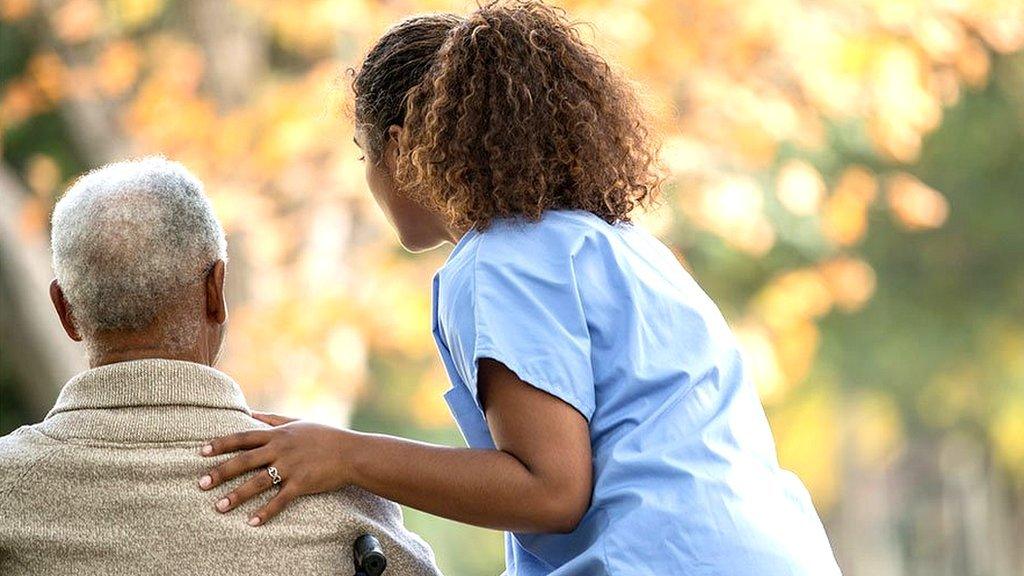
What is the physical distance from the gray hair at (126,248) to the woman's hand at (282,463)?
20 centimetres

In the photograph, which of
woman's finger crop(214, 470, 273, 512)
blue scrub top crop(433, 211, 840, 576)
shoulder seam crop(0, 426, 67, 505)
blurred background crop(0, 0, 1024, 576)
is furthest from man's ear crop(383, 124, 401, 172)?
blurred background crop(0, 0, 1024, 576)

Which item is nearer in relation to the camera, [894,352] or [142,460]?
[142,460]

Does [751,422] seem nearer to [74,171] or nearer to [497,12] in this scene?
[497,12]

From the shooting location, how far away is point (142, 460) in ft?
6.65

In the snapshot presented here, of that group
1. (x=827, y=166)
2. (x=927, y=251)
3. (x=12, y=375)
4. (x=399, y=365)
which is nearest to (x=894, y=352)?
(x=927, y=251)

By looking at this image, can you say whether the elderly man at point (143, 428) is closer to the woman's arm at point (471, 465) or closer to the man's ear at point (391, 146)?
the woman's arm at point (471, 465)

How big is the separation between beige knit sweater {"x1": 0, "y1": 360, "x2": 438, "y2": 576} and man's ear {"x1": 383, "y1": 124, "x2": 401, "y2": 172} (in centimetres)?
39

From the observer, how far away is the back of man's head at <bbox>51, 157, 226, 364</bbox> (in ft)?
6.77

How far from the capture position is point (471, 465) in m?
2.00

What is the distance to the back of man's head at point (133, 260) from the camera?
2.06 m

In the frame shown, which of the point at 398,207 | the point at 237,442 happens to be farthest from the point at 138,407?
the point at 398,207

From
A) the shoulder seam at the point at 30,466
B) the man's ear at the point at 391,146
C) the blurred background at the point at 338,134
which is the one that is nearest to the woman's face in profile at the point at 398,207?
the man's ear at the point at 391,146

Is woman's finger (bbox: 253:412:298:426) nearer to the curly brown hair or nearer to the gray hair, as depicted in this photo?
the gray hair

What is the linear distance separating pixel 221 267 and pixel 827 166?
7109 millimetres
